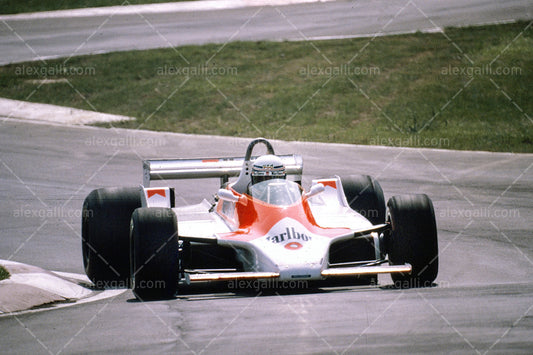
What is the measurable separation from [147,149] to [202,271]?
37.4 feet

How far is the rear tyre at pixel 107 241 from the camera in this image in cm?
1205

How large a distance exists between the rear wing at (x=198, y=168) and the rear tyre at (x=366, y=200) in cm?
66

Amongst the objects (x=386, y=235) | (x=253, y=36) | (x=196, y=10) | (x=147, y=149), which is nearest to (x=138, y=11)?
(x=196, y=10)

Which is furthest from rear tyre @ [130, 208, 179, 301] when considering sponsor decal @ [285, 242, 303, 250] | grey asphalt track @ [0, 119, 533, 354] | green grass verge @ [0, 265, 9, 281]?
green grass verge @ [0, 265, 9, 281]

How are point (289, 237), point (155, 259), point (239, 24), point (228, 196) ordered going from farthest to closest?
point (239, 24) → point (228, 196) → point (289, 237) → point (155, 259)

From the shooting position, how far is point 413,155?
70.0 feet

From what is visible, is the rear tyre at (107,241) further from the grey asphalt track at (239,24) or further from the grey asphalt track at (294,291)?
the grey asphalt track at (239,24)

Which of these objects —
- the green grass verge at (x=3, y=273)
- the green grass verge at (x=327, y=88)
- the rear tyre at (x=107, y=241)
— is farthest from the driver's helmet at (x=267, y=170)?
the green grass verge at (x=327, y=88)

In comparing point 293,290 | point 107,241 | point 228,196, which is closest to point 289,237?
point 293,290

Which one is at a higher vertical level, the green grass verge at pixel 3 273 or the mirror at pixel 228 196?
the mirror at pixel 228 196

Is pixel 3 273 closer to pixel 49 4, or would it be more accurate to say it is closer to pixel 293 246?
pixel 293 246

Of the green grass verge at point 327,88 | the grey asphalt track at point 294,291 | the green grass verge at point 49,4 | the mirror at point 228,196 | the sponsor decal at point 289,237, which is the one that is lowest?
the grey asphalt track at point 294,291

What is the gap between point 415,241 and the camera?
10.9m

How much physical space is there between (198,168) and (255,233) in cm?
254
